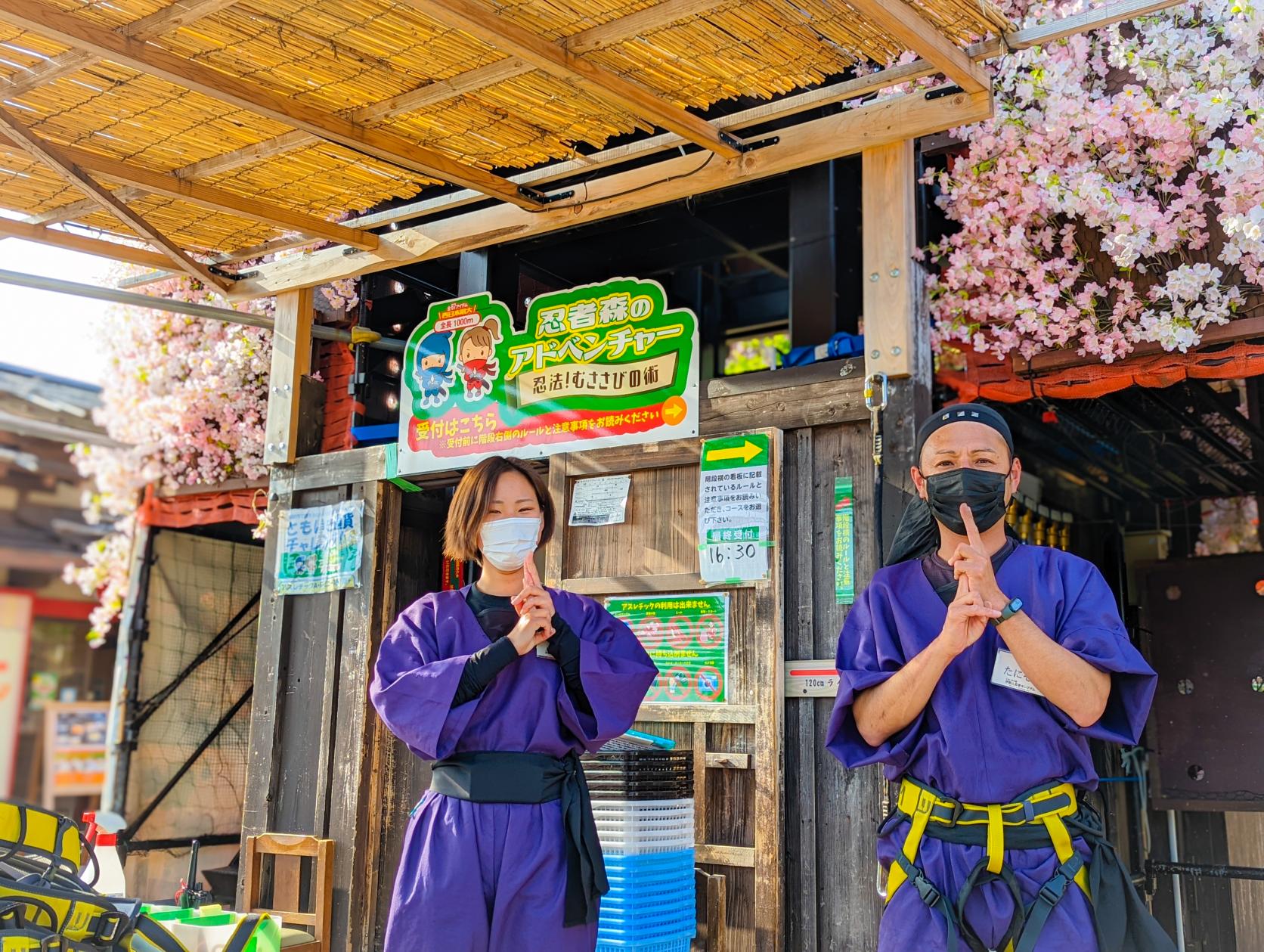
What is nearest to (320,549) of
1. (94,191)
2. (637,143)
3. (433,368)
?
(433,368)

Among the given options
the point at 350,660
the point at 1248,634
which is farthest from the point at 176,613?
the point at 1248,634

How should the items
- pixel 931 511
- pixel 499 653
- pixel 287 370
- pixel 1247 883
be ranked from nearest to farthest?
pixel 931 511 → pixel 499 653 → pixel 287 370 → pixel 1247 883

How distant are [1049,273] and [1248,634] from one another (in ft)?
8.95

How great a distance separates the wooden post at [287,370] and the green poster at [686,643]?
256 centimetres

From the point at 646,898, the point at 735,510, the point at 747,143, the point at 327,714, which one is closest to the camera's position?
the point at 646,898

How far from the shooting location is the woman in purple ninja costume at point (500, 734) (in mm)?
3150

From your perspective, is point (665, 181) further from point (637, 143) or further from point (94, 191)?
point (94, 191)

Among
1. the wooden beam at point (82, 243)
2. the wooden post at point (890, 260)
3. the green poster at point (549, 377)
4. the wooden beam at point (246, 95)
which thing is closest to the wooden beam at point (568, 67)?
the wooden post at point (890, 260)

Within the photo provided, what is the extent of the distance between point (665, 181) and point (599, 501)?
1546mm

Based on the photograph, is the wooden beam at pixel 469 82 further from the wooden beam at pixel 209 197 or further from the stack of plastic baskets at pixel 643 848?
the stack of plastic baskets at pixel 643 848

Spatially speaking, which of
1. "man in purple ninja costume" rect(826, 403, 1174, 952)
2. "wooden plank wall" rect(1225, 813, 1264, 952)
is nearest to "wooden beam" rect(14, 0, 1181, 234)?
"man in purple ninja costume" rect(826, 403, 1174, 952)

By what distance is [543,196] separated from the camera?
546 cm

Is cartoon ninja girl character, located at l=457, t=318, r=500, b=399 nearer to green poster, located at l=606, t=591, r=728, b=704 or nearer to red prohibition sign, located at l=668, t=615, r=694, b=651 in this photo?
green poster, located at l=606, t=591, r=728, b=704

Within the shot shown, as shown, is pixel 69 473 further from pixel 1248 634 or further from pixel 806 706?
pixel 1248 634
